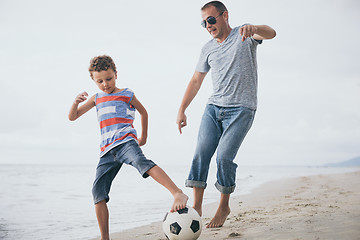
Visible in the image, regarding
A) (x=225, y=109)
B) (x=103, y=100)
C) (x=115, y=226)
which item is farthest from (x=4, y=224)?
(x=225, y=109)

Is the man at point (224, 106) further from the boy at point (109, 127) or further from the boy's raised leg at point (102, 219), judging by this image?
the boy's raised leg at point (102, 219)

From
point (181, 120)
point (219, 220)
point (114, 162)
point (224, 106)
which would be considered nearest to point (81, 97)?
point (114, 162)

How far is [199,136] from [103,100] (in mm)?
1108

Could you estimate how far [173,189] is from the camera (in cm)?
307

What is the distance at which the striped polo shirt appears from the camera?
3.35 meters

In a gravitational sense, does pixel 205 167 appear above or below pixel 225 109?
below

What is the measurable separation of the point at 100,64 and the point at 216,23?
1340 millimetres

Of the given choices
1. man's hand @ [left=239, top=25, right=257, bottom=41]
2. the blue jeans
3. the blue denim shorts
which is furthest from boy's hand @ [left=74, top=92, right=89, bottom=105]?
man's hand @ [left=239, top=25, right=257, bottom=41]

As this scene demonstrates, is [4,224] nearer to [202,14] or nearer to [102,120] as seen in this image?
[102,120]

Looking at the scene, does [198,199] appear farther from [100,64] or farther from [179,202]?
[100,64]

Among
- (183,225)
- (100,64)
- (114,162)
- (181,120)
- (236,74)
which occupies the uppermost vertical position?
(100,64)

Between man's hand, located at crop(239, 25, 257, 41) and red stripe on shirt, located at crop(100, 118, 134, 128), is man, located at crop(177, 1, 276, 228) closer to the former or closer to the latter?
man's hand, located at crop(239, 25, 257, 41)

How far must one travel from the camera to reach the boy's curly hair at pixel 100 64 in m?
3.41

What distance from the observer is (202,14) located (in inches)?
152
